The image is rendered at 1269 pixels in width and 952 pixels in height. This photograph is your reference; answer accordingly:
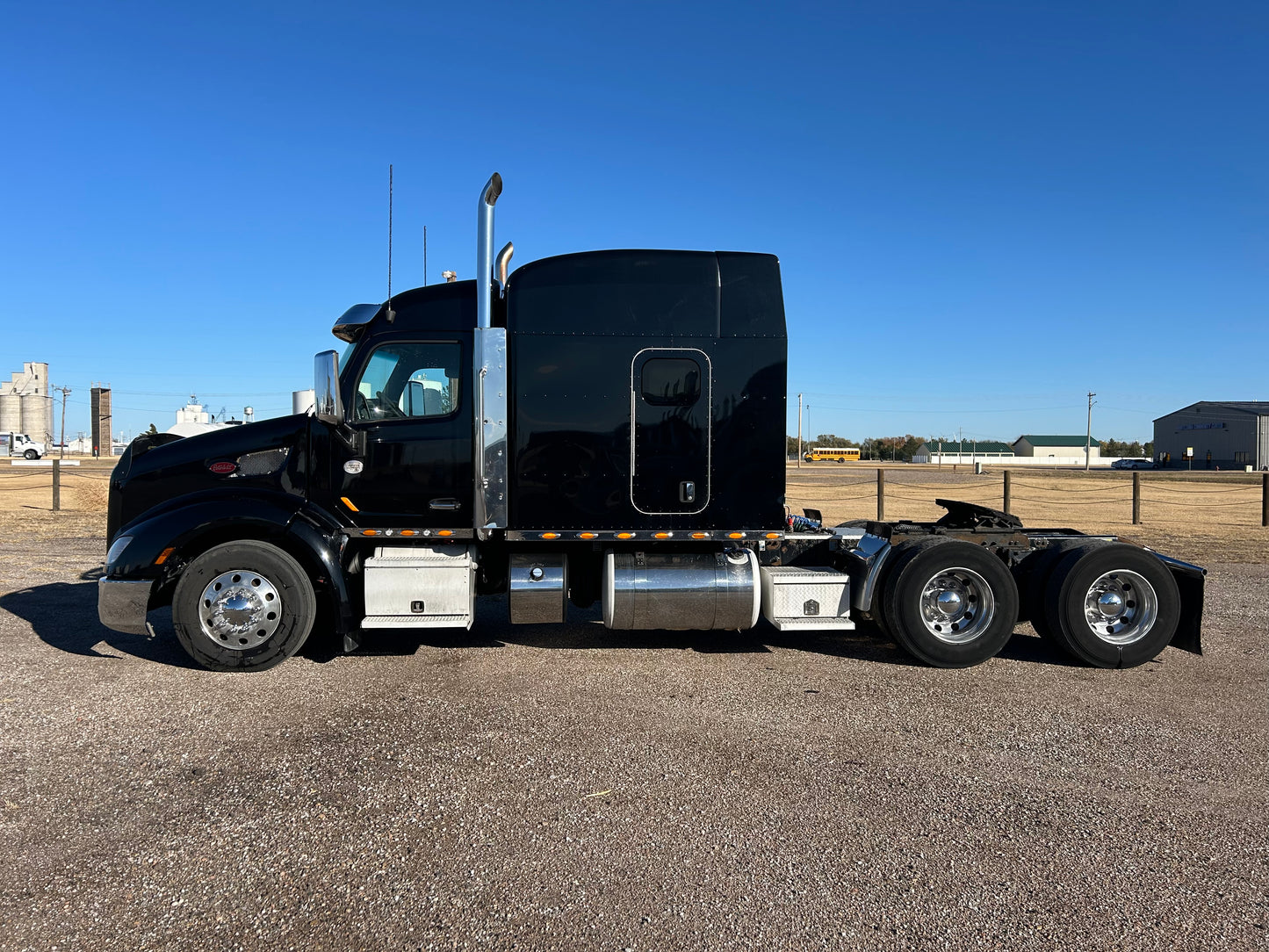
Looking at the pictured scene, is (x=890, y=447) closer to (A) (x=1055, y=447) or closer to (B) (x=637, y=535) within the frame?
(A) (x=1055, y=447)

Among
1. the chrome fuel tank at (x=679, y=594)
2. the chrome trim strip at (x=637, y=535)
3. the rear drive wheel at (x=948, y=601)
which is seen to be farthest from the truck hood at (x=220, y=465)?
the rear drive wheel at (x=948, y=601)

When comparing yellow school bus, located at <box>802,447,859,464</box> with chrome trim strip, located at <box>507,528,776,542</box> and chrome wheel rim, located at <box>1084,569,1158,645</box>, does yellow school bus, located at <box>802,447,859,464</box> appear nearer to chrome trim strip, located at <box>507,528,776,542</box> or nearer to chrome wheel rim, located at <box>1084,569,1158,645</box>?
chrome wheel rim, located at <box>1084,569,1158,645</box>

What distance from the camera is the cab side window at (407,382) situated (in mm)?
6219

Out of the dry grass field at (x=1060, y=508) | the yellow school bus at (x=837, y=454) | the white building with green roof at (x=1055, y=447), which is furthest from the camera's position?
the white building with green roof at (x=1055, y=447)

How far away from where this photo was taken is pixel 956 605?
6238 millimetres

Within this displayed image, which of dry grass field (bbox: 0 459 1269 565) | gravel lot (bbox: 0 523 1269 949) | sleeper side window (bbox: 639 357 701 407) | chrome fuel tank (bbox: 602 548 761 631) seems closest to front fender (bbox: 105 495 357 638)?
gravel lot (bbox: 0 523 1269 949)

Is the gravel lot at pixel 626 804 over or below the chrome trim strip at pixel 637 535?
below

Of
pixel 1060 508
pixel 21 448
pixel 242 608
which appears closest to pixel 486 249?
pixel 242 608

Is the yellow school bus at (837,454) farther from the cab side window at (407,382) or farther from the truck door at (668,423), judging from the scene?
the cab side window at (407,382)

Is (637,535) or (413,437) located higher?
(413,437)

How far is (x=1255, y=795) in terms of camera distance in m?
3.81

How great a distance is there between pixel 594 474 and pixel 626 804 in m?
2.95

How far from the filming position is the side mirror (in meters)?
6.02

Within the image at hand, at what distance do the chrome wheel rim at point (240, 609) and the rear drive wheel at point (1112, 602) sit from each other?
19.8 ft
